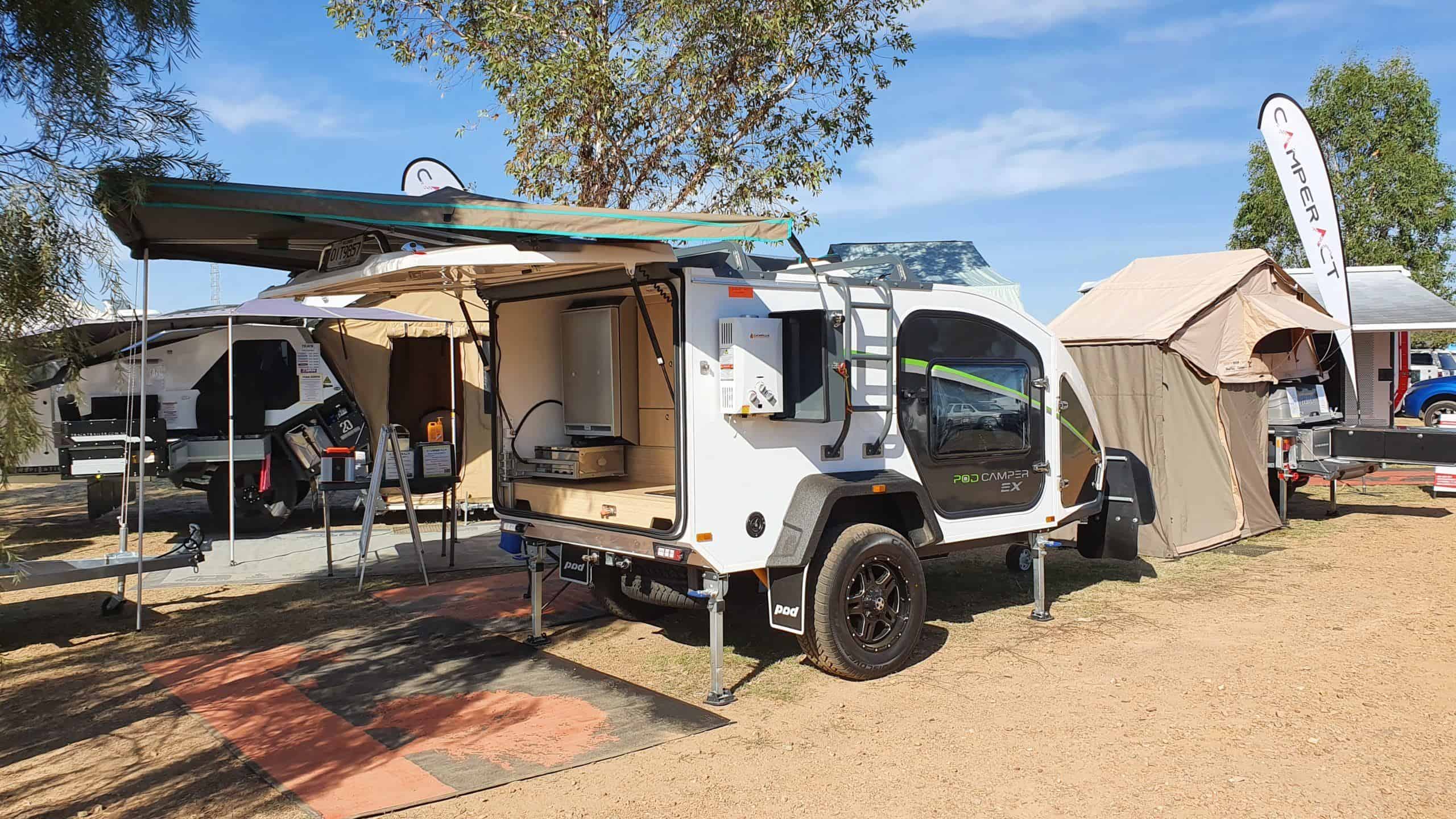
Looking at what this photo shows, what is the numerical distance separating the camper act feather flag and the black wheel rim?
857 centimetres

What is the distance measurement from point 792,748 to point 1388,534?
29.1 ft

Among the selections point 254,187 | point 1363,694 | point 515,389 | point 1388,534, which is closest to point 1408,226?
point 1388,534

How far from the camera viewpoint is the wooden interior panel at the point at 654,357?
6.18 m

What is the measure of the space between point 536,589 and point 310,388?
6383 millimetres

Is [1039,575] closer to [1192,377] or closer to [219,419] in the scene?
[1192,377]

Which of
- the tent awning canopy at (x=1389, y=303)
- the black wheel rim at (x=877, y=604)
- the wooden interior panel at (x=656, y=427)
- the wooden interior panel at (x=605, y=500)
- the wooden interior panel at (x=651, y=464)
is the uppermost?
the tent awning canopy at (x=1389, y=303)

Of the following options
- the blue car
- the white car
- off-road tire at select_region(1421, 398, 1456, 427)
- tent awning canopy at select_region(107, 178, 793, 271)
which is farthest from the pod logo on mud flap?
the white car

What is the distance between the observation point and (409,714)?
528cm

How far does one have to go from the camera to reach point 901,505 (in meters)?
6.15

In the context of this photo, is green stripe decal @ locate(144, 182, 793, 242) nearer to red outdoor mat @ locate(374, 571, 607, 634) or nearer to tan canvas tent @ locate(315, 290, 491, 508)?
red outdoor mat @ locate(374, 571, 607, 634)

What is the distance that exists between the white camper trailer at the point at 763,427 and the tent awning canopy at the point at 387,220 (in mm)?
151

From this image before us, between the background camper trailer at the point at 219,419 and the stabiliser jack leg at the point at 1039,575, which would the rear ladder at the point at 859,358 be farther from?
the background camper trailer at the point at 219,419

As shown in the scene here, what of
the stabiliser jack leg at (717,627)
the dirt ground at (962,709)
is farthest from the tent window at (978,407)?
the stabiliser jack leg at (717,627)

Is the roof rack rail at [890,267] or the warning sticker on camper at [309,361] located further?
the warning sticker on camper at [309,361]
